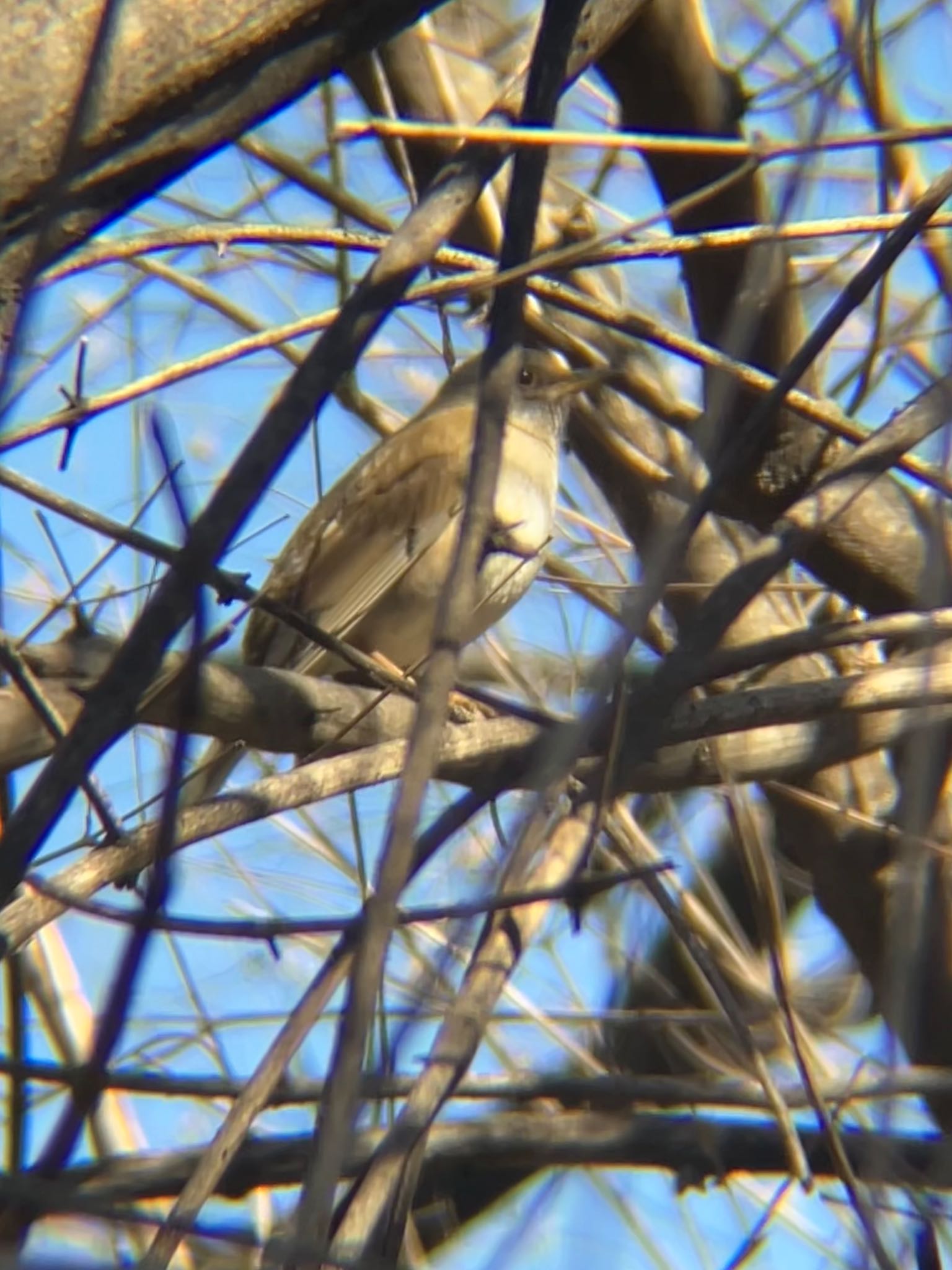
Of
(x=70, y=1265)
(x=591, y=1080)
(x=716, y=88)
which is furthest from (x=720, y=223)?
(x=70, y=1265)

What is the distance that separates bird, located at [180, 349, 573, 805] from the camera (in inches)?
223

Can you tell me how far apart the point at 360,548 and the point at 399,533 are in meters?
0.14

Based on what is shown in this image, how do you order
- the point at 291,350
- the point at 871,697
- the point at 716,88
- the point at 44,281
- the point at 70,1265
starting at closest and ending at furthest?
1. the point at 70,1265
2. the point at 44,281
3. the point at 871,697
4. the point at 716,88
5. the point at 291,350

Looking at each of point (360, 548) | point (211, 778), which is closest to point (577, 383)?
point (360, 548)

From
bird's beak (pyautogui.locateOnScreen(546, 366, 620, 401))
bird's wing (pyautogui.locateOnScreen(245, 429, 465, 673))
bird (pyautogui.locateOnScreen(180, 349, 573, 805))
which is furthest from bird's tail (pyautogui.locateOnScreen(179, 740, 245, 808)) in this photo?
bird's beak (pyautogui.locateOnScreen(546, 366, 620, 401))

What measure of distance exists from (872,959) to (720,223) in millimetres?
2153

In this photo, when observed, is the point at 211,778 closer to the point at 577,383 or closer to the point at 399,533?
the point at 399,533

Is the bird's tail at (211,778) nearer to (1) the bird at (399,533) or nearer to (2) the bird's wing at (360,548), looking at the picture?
(1) the bird at (399,533)

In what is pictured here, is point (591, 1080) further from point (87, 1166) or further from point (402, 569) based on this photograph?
point (402, 569)

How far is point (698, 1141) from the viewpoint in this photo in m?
3.42

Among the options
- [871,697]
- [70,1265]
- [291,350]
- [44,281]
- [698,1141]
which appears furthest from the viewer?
[291,350]

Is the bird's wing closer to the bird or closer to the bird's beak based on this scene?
the bird

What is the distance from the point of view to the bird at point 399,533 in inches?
223

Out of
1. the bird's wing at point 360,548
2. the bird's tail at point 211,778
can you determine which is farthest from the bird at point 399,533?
the bird's tail at point 211,778
